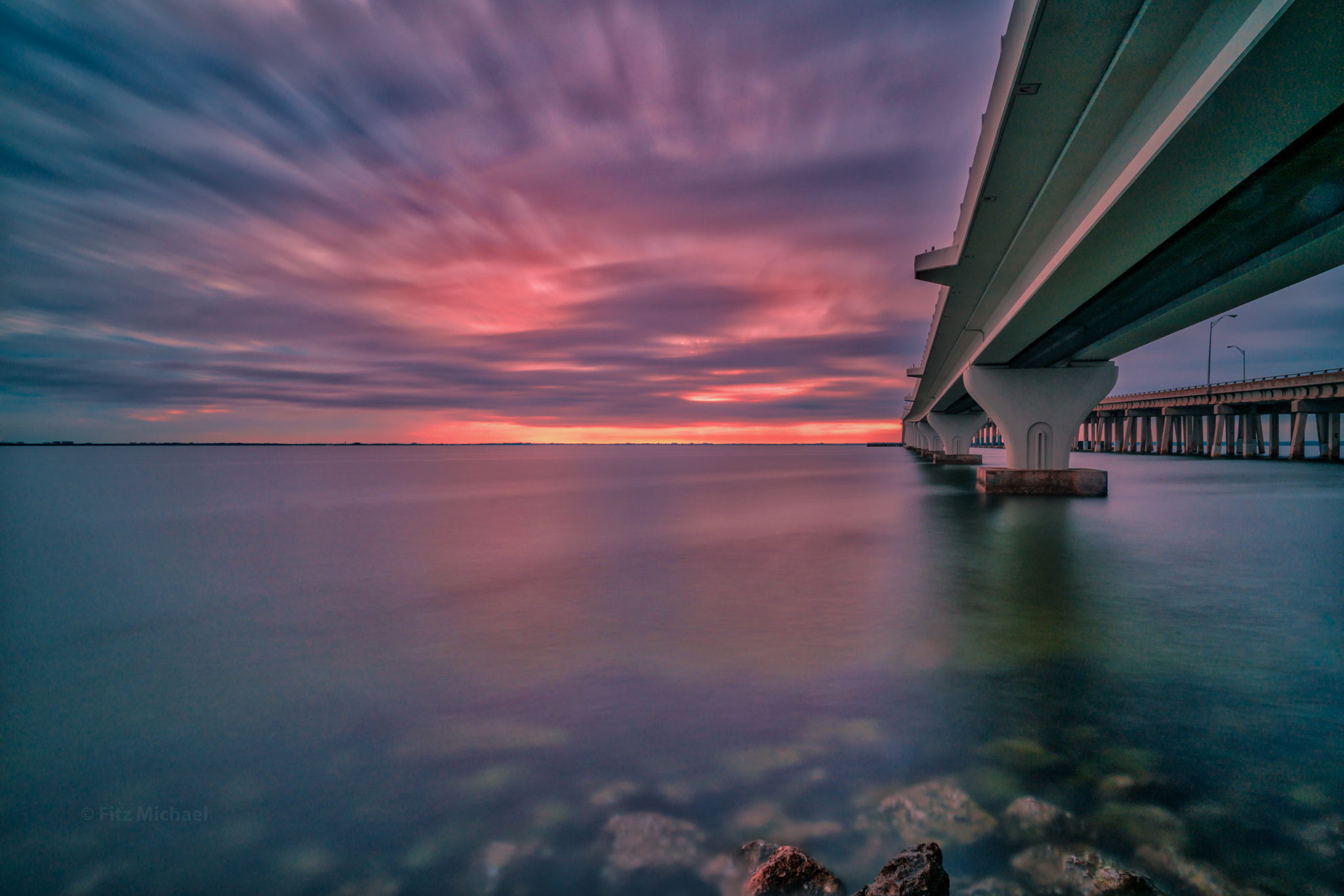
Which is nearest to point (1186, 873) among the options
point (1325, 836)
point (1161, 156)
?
point (1325, 836)

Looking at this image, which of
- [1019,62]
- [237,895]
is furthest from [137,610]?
[1019,62]

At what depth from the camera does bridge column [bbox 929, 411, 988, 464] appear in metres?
76.9

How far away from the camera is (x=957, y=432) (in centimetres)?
7881

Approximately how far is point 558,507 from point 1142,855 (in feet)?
103

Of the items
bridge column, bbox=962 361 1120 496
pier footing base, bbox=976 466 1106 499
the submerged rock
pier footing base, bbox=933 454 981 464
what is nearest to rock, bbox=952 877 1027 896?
the submerged rock

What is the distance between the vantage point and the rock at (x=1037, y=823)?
13.8ft

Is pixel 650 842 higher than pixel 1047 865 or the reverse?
the reverse

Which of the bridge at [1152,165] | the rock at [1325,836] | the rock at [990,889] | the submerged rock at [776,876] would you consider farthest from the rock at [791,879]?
the bridge at [1152,165]

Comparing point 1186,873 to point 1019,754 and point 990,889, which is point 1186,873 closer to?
point 990,889

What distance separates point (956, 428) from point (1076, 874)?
81.0 metres

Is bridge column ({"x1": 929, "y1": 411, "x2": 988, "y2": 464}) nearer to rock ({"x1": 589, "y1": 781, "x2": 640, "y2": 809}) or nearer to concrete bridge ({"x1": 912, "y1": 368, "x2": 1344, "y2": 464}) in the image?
concrete bridge ({"x1": 912, "y1": 368, "x2": 1344, "y2": 464})

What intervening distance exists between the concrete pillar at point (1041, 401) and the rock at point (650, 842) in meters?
30.6

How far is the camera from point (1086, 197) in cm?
1213

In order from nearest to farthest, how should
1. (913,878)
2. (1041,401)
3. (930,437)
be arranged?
(913,878)
(1041,401)
(930,437)
